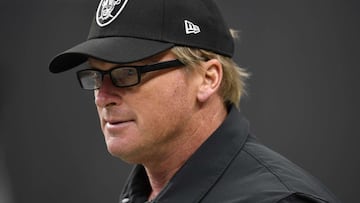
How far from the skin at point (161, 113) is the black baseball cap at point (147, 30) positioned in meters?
0.03

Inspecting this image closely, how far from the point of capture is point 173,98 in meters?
1.09

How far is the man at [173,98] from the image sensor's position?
1041mm

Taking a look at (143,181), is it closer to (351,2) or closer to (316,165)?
(316,165)

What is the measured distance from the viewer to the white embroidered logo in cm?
110

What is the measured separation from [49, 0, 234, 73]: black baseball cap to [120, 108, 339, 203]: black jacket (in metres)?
0.20

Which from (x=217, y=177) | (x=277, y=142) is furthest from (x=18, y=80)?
(x=217, y=177)

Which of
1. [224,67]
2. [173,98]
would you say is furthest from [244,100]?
[173,98]

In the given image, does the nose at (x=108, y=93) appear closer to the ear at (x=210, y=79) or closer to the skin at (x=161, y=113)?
the skin at (x=161, y=113)

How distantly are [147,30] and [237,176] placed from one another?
0.34m

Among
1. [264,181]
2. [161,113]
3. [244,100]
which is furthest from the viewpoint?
[244,100]

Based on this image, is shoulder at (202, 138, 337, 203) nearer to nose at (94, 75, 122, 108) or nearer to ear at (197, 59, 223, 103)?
ear at (197, 59, 223, 103)

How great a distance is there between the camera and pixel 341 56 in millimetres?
2156

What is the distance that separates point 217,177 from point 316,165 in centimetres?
122

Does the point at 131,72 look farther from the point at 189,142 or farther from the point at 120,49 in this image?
the point at 189,142
